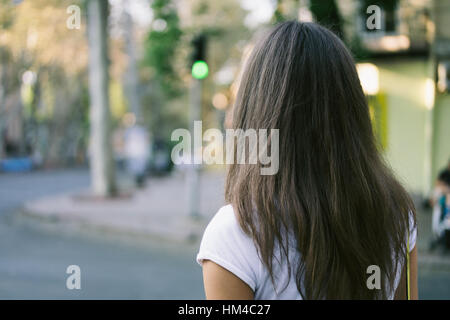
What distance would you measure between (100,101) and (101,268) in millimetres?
7287

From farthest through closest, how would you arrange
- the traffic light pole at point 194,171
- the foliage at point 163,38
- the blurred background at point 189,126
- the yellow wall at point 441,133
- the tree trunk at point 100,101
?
the tree trunk at point 100,101 → the yellow wall at point 441,133 → the foliage at point 163,38 → the traffic light pole at point 194,171 → the blurred background at point 189,126

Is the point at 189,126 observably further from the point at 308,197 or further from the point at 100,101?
the point at 308,197

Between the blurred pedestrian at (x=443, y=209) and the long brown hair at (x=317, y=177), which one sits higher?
the long brown hair at (x=317, y=177)

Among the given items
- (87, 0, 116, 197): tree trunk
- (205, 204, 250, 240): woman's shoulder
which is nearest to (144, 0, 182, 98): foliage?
(87, 0, 116, 197): tree trunk

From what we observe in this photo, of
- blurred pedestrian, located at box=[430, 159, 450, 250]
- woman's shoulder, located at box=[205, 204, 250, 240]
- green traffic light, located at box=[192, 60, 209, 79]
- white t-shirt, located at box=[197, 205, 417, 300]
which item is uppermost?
green traffic light, located at box=[192, 60, 209, 79]

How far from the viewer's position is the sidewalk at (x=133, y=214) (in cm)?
904

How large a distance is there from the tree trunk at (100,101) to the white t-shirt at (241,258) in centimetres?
1230

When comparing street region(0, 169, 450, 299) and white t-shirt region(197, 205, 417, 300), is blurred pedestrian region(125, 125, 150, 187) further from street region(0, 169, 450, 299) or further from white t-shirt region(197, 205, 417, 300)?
white t-shirt region(197, 205, 417, 300)

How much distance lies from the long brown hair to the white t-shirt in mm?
19

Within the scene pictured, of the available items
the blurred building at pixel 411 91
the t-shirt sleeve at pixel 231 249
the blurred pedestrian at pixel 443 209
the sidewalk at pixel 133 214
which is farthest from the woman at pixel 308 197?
the blurred building at pixel 411 91

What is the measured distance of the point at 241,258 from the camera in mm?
1115

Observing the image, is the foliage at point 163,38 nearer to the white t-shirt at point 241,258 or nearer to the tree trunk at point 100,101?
the tree trunk at point 100,101

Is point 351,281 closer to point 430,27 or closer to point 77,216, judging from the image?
point 77,216

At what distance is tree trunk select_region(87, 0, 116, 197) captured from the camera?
12.6 metres
